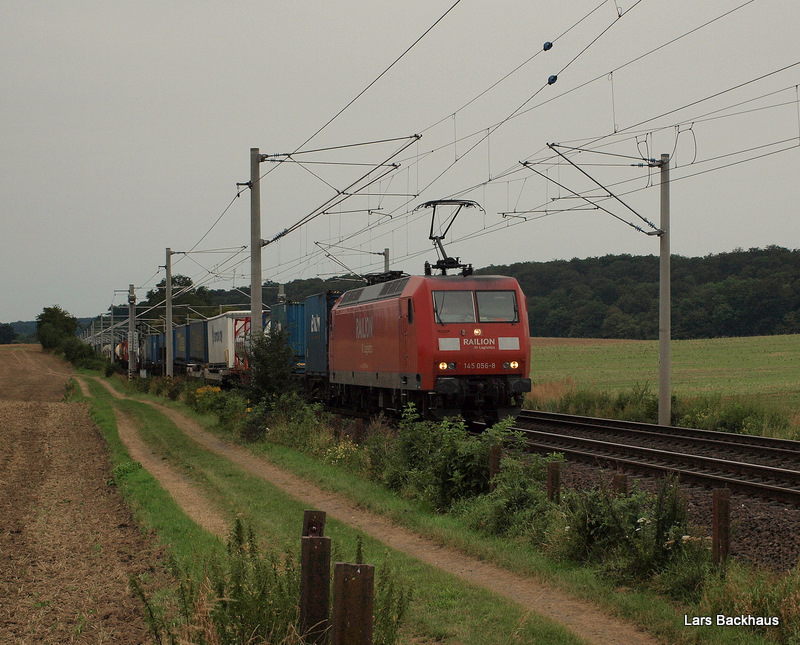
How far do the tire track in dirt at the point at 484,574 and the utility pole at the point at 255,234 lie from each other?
9088 millimetres

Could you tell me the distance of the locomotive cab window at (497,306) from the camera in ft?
62.1

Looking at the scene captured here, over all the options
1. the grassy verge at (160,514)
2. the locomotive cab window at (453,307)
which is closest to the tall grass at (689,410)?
the locomotive cab window at (453,307)

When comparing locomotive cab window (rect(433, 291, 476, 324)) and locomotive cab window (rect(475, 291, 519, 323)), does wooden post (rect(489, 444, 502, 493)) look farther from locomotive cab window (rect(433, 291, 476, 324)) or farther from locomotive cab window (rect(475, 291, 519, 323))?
locomotive cab window (rect(475, 291, 519, 323))

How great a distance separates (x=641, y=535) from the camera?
27.1 feet

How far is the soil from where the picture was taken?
6.92 m

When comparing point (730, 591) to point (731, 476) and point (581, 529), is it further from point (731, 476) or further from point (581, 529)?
point (731, 476)

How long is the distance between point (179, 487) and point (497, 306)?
25.7 ft

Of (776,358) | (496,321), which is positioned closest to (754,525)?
(496,321)

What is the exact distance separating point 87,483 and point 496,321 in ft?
28.4

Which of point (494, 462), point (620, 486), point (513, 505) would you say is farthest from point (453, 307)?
point (620, 486)

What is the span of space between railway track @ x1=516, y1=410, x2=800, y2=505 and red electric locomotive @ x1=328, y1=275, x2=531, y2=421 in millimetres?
1341

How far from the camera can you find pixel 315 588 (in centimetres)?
485

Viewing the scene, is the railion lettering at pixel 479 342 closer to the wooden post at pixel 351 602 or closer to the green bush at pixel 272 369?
the green bush at pixel 272 369

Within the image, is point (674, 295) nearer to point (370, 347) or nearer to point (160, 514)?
point (370, 347)
